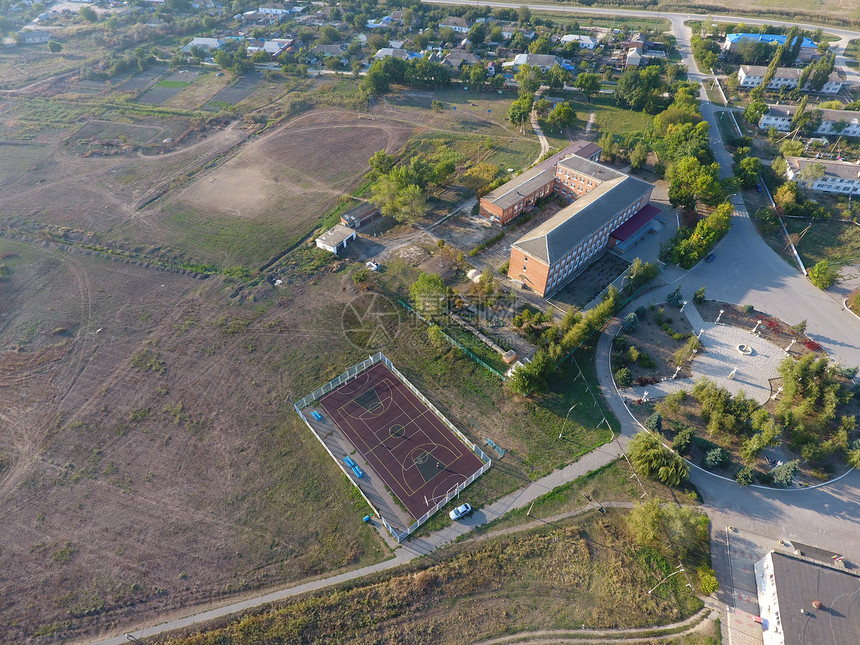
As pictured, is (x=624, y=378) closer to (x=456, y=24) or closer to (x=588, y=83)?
(x=588, y=83)

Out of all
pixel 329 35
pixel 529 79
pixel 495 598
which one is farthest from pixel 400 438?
pixel 329 35

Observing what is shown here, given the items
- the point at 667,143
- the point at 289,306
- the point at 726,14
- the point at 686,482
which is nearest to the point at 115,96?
the point at 289,306

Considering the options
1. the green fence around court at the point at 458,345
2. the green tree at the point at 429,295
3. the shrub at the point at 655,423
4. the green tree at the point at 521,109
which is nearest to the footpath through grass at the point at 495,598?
the shrub at the point at 655,423

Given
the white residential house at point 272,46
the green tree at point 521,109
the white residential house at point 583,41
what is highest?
the white residential house at point 583,41

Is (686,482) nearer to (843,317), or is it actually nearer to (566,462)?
(566,462)

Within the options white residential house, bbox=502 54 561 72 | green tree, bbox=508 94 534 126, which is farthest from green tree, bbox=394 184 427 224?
white residential house, bbox=502 54 561 72

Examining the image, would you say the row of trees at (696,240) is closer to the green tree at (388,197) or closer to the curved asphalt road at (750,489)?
the curved asphalt road at (750,489)
